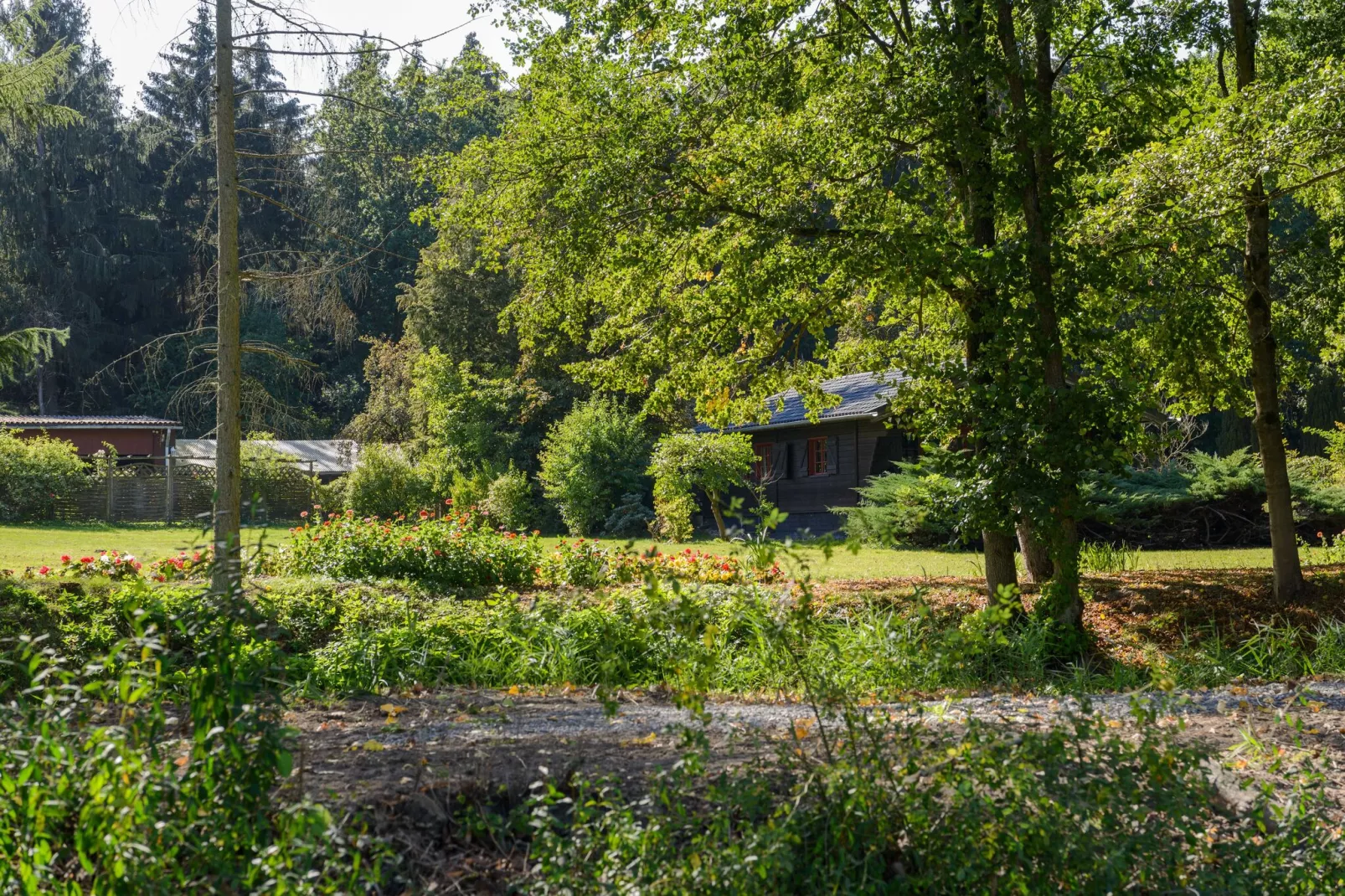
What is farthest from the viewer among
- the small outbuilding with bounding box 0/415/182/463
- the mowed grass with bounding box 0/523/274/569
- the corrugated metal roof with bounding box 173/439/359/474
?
the corrugated metal roof with bounding box 173/439/359/474

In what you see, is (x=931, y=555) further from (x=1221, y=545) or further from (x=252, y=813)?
(x=252, y=813)

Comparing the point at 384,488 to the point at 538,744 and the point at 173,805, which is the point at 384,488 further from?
the point at 173,805

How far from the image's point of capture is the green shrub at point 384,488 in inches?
1090

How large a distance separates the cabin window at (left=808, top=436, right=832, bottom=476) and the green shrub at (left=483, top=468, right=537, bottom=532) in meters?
7.04

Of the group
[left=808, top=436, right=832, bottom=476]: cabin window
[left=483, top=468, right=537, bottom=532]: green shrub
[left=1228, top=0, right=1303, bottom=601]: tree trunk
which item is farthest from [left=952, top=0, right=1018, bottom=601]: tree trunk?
[left=483, top=468, right=537, bottom=532]: green shrub

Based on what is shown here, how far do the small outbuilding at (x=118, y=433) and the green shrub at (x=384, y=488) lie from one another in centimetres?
1237

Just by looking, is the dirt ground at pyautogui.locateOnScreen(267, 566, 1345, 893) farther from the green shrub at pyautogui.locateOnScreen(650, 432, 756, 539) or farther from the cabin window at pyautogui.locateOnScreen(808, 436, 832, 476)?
the cabin window at pyautogui.locateOnScreen(808, 436, 832, 476)

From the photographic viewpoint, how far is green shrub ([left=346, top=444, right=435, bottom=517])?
27.7 metres

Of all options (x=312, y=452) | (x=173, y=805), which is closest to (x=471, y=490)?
(x=312, y=452)

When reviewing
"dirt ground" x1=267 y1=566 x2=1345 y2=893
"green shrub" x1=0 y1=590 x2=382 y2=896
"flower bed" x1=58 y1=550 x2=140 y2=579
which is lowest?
"dirt ground" x1=267 y1=566 x2=1345 y2=893

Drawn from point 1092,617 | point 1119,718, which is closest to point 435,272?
point 1092,617

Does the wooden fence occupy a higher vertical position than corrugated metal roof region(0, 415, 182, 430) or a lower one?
lower

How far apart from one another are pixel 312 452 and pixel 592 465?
1735 cm

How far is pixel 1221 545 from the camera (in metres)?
21.2
